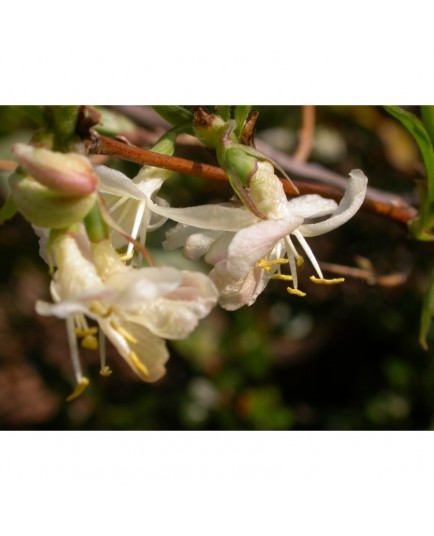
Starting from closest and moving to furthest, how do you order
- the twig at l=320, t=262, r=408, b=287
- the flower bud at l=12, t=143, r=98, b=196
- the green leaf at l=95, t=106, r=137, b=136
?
the flower bud at l=12, t=143, r=98, b=196
the green leaf at l=95, t=106, r=137, b=136
the twig at l=320, t=262, r=408, b=287

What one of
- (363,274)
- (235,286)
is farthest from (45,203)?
(363,274)

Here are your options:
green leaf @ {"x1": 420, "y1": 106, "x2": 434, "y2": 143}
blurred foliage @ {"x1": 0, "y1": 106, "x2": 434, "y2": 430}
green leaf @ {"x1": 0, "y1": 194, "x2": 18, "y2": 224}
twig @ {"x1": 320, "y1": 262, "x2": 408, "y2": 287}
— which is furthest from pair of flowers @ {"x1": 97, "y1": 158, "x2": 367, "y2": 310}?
blurred foliage @ {"x1": 0, "y1": 106, "x2": 434, "y2": 430}

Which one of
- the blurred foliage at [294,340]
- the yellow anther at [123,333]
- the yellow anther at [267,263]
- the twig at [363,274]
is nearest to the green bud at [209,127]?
the yellow anther at [267,263]

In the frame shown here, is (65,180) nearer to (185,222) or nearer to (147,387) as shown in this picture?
(185,222)

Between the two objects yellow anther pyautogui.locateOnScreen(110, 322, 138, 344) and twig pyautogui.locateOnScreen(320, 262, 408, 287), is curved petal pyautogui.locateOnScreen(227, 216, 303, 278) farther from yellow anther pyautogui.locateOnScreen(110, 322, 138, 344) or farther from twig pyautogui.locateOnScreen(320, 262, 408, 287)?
twig pyautogui.locateOnScreen(320, 262, 408, 287)

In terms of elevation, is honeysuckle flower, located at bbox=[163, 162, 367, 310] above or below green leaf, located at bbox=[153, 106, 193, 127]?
below

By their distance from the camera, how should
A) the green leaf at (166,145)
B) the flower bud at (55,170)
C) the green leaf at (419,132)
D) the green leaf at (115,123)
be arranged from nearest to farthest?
the flower bud at (55,170) < the green leaf at (166,145) < the green leaf at (419,132) < the green leaf at (115,123)

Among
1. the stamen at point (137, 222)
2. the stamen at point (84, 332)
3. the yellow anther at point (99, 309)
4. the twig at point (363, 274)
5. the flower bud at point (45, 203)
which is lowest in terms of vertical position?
the twig at point (363, 274)

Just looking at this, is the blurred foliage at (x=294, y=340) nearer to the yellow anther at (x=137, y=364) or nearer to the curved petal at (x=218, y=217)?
the curved petal at (x=218, y=217)
